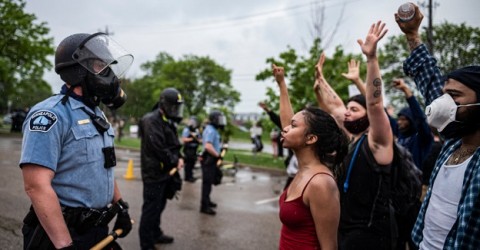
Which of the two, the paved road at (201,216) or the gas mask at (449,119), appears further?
the paved road at (201,216)

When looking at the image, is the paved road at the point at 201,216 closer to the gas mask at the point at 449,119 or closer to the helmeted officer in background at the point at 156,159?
the helmeted officer in background at the point at 156,159

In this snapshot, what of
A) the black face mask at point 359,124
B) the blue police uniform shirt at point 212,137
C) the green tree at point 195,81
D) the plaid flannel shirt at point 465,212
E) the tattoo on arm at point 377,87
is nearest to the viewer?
the plaid flannel shirt at point 465,212

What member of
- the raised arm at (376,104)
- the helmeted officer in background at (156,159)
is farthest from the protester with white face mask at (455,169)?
the helmeted officer in background at (156,159)

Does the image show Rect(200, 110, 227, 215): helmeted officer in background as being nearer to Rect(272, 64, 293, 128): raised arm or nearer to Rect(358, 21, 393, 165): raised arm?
Rect(272, 64, 293, 128): raised arm

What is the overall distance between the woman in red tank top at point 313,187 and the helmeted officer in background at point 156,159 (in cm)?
251

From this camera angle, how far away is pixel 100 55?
7.31ft

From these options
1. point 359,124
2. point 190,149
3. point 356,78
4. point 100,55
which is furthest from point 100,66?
point 190,149

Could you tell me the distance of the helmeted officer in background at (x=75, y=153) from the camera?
185 centimetres

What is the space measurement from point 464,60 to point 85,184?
10920mm

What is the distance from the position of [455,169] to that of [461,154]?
0.11 m

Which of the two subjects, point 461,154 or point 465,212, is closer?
point 465,212

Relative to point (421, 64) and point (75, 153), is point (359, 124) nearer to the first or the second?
point (421, 64)

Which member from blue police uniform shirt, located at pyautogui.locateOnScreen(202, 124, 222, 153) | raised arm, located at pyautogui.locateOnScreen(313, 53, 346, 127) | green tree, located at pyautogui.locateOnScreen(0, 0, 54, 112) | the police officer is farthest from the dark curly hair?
green tree, located at pyautogui.locateOnScreen(0, 0, 54, 112)

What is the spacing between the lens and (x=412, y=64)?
8.34 feet
